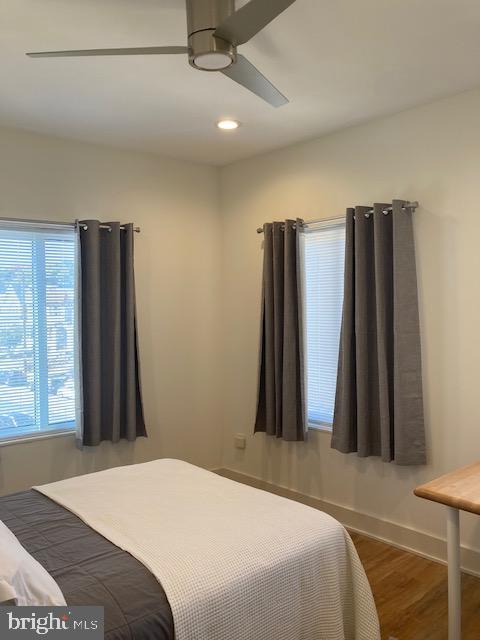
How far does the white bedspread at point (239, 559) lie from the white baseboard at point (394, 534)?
1167 mm

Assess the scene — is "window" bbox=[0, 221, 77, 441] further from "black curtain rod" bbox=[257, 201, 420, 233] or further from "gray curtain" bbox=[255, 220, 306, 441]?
"black curtain rod" bbox=[257, 201, 420, 233]

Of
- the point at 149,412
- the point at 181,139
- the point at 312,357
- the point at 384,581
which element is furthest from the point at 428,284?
the point at 149,412

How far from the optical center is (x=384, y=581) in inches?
110

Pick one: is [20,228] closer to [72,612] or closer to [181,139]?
[181,139]

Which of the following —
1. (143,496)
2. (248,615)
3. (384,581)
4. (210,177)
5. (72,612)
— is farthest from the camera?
(210,177)

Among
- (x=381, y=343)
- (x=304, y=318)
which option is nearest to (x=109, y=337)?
(x=304, y=318)

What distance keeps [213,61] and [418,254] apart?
1.78 meters

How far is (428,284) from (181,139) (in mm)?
1892

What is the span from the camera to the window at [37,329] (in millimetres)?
3322

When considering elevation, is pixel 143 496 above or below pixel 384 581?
above

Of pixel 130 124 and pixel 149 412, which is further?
pixel 149 412

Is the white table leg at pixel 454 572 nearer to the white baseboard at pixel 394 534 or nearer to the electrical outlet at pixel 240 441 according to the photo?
the white baseboard at pixel 394 534

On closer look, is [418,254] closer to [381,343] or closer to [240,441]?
[381,343]

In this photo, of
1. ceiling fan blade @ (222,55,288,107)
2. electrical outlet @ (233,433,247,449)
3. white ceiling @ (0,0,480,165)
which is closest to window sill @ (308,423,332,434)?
electrical outlet @ (233,433,247,449)
